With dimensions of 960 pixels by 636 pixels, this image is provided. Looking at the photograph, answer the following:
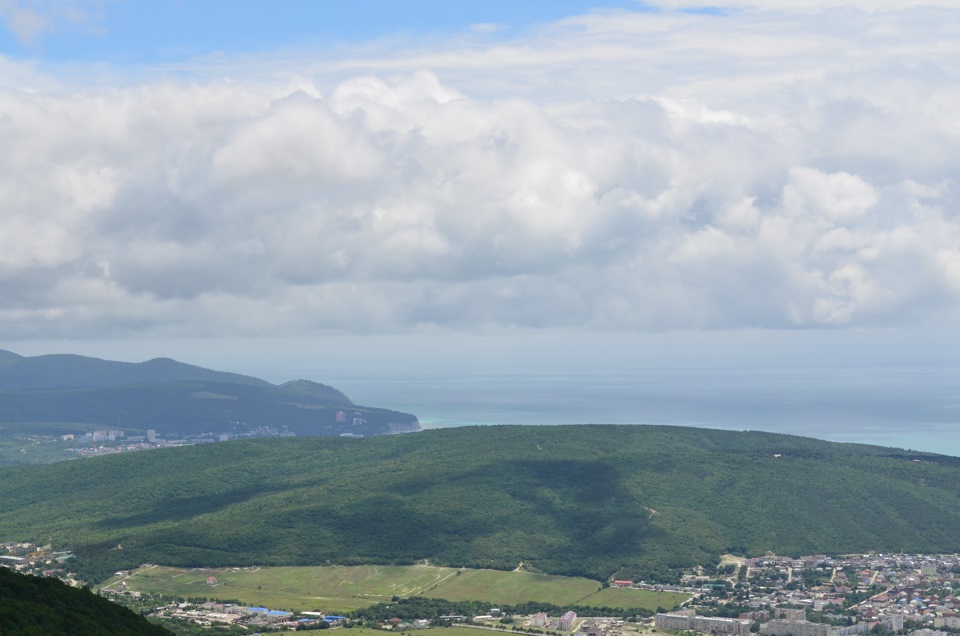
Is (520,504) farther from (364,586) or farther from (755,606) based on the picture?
(755,606)

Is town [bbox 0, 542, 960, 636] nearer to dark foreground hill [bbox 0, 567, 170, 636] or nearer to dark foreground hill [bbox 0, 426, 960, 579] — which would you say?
dark foreground hill [bbox 0, 426, 960, 579]

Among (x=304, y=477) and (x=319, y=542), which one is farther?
(x=304, y=477)

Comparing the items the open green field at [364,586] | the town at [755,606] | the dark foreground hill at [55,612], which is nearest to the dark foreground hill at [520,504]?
the open green field at [364,586]

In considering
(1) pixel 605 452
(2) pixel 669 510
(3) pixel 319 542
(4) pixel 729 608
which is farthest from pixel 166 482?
(4) pixel 729 608

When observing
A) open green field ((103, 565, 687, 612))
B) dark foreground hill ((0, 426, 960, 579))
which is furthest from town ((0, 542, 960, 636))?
dark foreground hill ((0, 426, 960, 579))

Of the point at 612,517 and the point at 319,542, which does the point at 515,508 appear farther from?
the point at 319,542

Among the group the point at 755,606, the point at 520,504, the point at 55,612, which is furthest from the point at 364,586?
the point at 55,612
